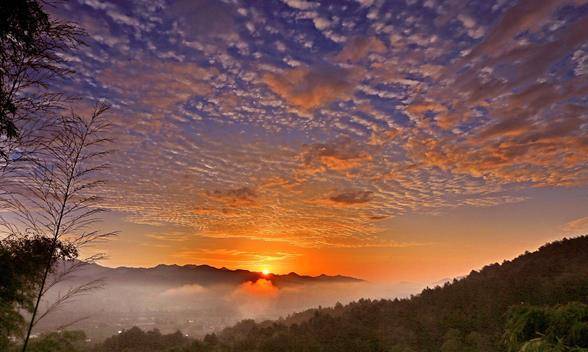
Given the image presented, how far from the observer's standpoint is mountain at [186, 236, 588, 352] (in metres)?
72.1

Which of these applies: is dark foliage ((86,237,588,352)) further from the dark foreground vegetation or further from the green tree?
the green tree

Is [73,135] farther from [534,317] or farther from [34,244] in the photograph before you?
[534,317]

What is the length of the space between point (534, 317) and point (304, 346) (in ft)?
244

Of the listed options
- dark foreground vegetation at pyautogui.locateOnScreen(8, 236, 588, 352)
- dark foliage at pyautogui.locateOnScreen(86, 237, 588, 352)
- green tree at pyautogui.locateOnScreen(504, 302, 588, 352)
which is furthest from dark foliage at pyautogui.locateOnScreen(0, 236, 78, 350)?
dark foliage at pyautogui.locateOnScreen(86, 237, 588, 352)

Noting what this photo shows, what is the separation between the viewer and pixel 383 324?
99938 mm

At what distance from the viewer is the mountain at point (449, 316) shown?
72119 mm

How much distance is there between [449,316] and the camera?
85.6 metres

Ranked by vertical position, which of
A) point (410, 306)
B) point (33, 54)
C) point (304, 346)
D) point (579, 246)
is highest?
point (579, 246)

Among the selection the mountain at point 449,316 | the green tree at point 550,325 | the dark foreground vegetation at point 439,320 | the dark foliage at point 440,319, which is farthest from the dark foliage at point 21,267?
the mountain at point 449,316

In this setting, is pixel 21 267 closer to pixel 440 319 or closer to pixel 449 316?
pixel 449 316

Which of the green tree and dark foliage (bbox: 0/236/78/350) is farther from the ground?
dark foliage (bbox: 0/236/78/350)

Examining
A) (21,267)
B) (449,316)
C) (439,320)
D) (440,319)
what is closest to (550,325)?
(21,267)

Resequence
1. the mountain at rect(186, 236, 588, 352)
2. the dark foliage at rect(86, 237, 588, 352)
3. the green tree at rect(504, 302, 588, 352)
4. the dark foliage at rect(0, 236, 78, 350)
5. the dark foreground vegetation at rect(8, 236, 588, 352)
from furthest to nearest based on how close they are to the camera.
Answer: the mountain at rect(186, 236, 588, 352)
the dark foreground vegetation at rect(8, 236, 588, 352)
the dark foliage at rect(86, 237, 588, 352)
the green tree at rect(504, 302, 588, 352)
the dark foliage at rect(0, 236, 78, 350)

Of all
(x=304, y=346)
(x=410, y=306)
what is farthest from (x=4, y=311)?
(x=410, y=306)
